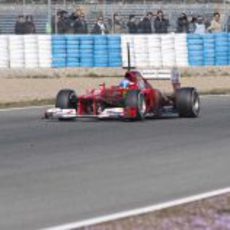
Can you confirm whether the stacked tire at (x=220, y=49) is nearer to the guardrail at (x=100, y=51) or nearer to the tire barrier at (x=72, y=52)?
the guardrail at (x=100, y=51)

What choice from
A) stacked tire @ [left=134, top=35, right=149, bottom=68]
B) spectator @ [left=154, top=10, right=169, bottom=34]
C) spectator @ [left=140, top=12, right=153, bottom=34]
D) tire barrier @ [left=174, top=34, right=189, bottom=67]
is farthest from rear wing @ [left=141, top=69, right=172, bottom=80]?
spectator @ [left=154, top=10, right=169, bottom=34]

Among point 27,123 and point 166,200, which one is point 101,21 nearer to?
point 27,123

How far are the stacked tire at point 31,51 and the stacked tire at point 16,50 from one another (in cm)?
14

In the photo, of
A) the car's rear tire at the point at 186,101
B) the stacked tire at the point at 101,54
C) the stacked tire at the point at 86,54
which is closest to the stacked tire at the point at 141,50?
the stacked tire at the point at 101,54

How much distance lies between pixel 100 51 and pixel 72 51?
96 centimetres

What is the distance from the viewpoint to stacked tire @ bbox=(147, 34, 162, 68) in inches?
1362

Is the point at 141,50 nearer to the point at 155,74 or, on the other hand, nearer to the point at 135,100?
the point at 155,74

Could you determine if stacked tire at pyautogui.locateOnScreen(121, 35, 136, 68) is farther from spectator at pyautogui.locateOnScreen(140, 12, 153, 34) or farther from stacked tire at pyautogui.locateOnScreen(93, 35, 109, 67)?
spectator at pyautogui.locateOnScreen(140, 12, 153, 34)

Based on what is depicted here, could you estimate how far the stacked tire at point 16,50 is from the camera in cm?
3341

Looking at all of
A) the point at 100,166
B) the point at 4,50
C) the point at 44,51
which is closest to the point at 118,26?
the point at 44,51

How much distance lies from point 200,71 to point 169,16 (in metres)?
12.1

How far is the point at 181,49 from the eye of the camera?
3503 centimetres

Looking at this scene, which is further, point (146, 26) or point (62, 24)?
point (62, 24)

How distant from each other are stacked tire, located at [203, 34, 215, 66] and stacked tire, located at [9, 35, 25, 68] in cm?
660
